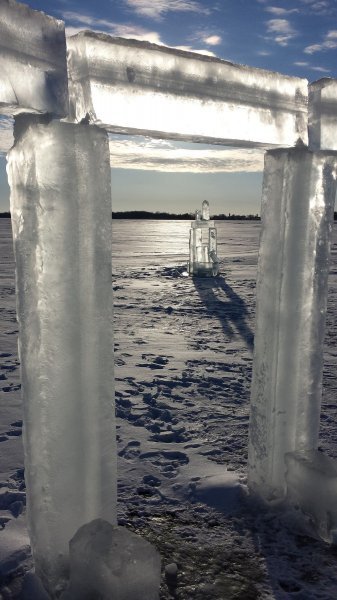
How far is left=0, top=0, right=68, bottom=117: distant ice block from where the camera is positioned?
1.39 metres

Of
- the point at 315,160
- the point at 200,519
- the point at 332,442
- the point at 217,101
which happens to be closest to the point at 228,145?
the point at 217,101

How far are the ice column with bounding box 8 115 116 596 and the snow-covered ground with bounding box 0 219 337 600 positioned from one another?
1.24 ft

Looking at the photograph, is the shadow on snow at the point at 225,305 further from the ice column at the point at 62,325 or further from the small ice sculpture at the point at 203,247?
the ice column at the point at 62,325

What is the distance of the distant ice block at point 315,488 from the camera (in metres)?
2.18

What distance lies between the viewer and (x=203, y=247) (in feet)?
33.4

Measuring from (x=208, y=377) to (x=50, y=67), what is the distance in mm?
3308

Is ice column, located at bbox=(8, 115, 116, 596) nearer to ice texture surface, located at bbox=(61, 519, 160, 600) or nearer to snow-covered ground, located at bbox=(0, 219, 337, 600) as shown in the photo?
ice texture surface, located at bbox=(61, 519, 160, 600)

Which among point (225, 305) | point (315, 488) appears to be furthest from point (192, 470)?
point (225, 305)

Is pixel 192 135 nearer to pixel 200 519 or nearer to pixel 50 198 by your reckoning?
pixel 50 198

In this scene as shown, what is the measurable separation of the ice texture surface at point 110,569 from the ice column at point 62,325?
0.41 feet

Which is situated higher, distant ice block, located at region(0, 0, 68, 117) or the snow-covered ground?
distant ice block, located at region(0, 0, 68, 117)

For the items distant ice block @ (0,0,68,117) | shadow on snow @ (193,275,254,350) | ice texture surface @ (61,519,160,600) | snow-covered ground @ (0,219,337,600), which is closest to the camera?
distant ice block @ (0,0,68,117)

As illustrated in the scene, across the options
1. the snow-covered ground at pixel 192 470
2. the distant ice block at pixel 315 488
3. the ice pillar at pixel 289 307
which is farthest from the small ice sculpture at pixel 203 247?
the distant ice block at pixel 315 488

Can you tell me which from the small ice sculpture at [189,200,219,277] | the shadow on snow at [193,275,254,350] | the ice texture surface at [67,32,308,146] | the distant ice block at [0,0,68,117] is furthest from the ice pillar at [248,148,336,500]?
the small ice sculpture at [189,200,219,277]
